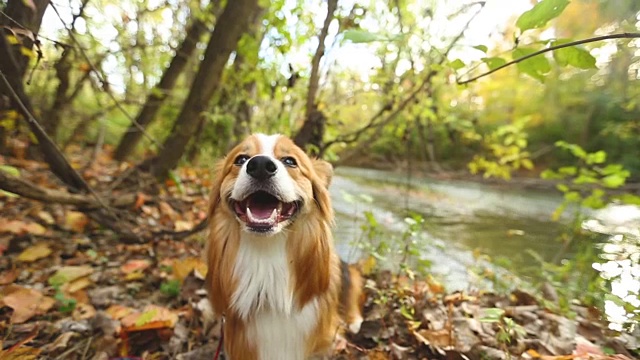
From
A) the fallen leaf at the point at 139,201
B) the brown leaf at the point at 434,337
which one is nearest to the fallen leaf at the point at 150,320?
the brown leaf at the point at 434,337

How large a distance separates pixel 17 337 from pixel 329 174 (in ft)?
7.61

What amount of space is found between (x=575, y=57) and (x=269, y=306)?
2077mm

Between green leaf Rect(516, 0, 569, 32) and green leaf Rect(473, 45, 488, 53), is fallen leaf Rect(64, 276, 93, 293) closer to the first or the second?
green leaf Rect(473, 45, 488, 53)

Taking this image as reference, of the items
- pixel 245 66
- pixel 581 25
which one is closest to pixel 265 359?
pixel 245 66

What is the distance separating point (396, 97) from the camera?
12.6ft

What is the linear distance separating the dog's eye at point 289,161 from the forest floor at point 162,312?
1193 mm

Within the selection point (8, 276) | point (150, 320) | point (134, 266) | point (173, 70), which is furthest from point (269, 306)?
point (173, 70)

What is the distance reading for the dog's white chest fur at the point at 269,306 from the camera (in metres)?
2.21

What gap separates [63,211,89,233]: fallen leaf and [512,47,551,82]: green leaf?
4.50 meters

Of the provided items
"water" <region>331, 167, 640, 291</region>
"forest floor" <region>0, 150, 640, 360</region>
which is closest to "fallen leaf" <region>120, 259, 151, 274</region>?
"forest floor" <region>0, 150, 640, 360</region>

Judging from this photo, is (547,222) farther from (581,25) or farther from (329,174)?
(329,174)

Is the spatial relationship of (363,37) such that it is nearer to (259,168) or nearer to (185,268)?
(259,168)

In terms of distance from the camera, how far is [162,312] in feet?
8.51

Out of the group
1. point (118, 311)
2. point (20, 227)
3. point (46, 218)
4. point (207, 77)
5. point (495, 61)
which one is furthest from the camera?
point (207, 77)
